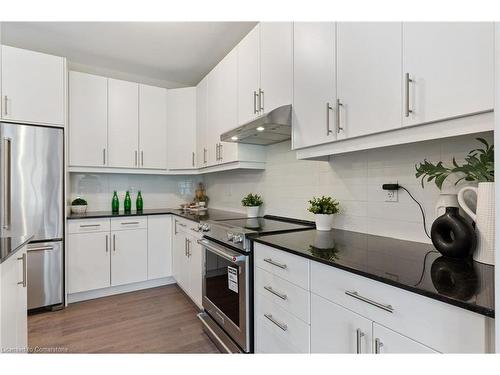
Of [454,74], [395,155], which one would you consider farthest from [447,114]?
[395,155]

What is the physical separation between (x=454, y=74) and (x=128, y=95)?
3326mm

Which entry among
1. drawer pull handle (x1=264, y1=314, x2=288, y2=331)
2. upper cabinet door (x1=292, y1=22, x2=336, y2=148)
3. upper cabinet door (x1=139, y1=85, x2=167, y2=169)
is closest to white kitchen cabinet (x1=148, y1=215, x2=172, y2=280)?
upper cabinet door (x1=139, y1=85, x2=167, y2=169)

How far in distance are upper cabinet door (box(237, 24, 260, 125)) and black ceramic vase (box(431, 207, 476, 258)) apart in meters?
1.45

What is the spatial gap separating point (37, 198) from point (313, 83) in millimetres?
2696

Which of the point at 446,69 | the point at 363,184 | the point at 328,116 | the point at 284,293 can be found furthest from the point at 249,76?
the point at 284,293

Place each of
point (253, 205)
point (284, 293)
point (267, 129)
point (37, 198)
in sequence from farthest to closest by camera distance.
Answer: point (253, 205) < point (37, 198) < point (267, 129) < point (284, 293)

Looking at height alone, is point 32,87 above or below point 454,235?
above

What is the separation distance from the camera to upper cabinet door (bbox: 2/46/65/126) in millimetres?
2463

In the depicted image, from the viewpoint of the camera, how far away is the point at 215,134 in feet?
9.49

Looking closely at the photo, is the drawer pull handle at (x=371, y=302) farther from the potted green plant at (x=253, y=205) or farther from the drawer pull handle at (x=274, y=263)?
the potted green plant at (x=253, y=205)

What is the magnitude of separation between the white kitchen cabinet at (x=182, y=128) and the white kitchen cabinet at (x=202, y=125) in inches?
3.9

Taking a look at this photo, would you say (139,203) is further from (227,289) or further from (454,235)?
(454,235)

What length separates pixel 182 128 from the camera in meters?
3.49
